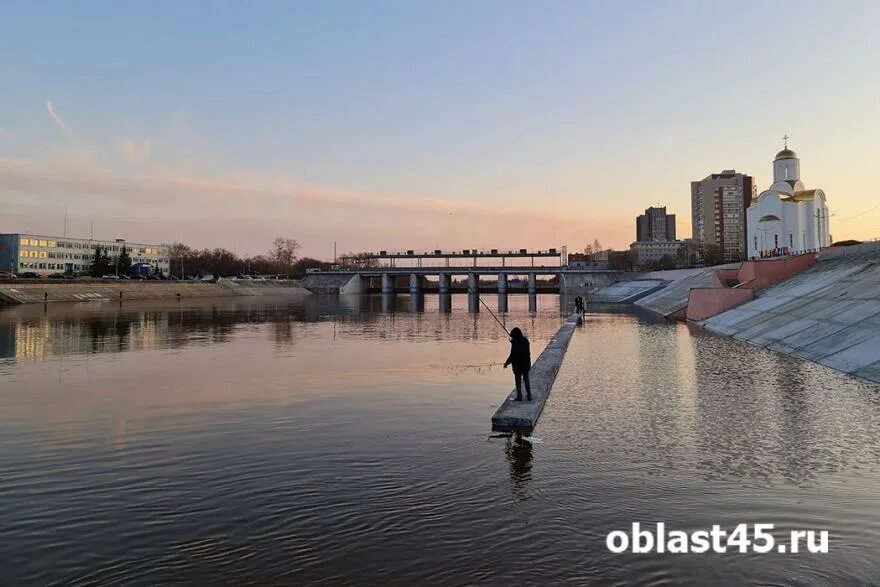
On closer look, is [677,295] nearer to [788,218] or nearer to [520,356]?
[788,218]

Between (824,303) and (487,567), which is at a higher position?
(824,303)

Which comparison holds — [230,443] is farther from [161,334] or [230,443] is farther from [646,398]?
[161,334]

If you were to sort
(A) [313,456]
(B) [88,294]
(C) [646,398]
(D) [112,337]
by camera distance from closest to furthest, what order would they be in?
(A) [313,456]
(C) [646,398]
(D) [112,337]
(B) [88,294]

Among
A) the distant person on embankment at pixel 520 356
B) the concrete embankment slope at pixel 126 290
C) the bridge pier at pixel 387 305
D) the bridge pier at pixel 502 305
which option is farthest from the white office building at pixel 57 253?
the distant person on embankment at pixel 520 356

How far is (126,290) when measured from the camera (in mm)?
102688

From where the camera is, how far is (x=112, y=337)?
35.9m

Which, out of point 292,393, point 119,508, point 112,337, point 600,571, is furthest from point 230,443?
point 112,337

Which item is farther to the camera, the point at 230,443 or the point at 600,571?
the point at 230,443

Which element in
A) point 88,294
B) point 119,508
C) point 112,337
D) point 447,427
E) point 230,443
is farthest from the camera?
point 88,294

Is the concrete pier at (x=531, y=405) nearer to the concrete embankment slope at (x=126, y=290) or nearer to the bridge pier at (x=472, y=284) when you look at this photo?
the concrete embankment slope at (x=126, y=290)

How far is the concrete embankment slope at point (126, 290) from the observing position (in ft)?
269

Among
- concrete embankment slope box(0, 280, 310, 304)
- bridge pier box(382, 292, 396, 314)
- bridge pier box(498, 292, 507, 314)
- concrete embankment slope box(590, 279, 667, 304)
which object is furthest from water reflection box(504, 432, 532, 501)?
concrete embankment slope box(0, 280, 310, 304)

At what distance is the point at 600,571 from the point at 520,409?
295 inches

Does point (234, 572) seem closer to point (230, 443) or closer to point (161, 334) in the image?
point (230, 443)
